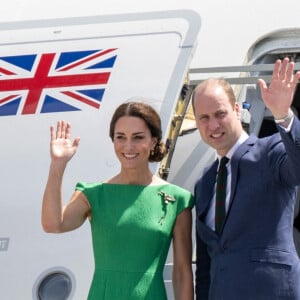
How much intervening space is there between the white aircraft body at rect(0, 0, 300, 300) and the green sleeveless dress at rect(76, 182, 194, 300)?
73 centimetres

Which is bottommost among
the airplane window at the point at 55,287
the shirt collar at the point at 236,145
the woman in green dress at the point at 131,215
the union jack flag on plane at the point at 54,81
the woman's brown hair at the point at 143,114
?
the airplane window at the point at 55,287

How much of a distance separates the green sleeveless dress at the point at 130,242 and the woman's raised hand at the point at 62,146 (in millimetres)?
171

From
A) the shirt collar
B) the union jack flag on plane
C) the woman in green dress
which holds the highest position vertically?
the union jack flag on plane

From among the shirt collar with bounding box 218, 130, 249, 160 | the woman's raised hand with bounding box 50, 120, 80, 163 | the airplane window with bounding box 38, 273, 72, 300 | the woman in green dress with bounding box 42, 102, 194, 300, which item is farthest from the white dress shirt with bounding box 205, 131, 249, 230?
the airplane window with bounding box 38, 273, 72, 300

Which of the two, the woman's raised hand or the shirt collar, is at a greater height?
the shirt collar

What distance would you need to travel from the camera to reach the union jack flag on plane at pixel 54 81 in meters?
3.27

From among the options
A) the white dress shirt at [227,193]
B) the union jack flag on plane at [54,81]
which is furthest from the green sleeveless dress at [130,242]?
the union jack flag on plane at [54,81]

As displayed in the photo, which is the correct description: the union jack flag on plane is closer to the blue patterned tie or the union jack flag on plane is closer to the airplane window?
the airplane window

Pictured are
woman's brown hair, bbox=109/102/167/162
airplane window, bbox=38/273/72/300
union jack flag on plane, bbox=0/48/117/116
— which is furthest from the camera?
union jack flag on plane, bbox=0/48/117/116

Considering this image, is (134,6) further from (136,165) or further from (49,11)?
(136,165)

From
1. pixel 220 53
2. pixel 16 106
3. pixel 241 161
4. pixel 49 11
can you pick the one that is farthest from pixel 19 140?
pixel 241 161

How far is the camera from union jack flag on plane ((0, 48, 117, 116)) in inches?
129

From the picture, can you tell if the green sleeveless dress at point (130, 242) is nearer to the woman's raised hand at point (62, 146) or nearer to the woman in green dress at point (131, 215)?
the woman in green dress at point (131, 215)

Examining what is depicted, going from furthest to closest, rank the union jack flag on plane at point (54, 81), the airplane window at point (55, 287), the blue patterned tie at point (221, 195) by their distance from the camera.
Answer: the union jack flag on plane at point (54, 81)
the airplane window at point (55, 287)
the blue patterned tie at point (221, 195)
